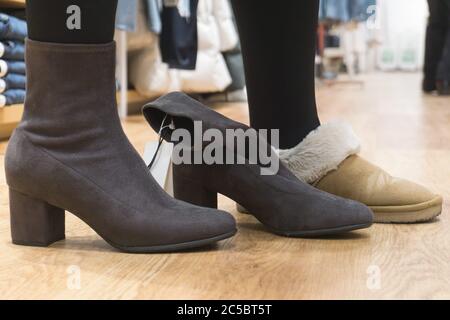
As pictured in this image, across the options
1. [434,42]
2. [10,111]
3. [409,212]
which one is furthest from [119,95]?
[434,42]

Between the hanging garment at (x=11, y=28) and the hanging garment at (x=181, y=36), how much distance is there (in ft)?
3.00

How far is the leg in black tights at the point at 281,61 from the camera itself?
85cm

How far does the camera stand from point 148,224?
65cm

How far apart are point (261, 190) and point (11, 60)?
1162mm

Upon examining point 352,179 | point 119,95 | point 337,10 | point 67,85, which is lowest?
point 119,95

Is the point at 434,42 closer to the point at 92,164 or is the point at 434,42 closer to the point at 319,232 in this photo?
the point at 319,232

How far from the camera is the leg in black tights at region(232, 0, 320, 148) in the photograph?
846mm

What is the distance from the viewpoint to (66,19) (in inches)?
24.9

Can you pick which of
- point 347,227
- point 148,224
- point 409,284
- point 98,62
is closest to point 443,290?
point 409,284

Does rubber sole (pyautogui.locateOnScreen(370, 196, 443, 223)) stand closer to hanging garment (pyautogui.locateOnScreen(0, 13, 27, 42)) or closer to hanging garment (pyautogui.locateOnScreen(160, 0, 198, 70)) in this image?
hanging garment (pyautogui.locateOnScreen(0, 13, 27, 42))

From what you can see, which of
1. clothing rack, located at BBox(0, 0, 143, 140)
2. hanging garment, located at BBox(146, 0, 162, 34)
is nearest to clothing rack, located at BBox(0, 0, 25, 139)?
clothing rack, located at BBox(0, 0, 143, 140)

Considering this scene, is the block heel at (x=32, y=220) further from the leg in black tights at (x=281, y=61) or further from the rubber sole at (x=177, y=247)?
the leg in black tights at (x=281, y=61)
